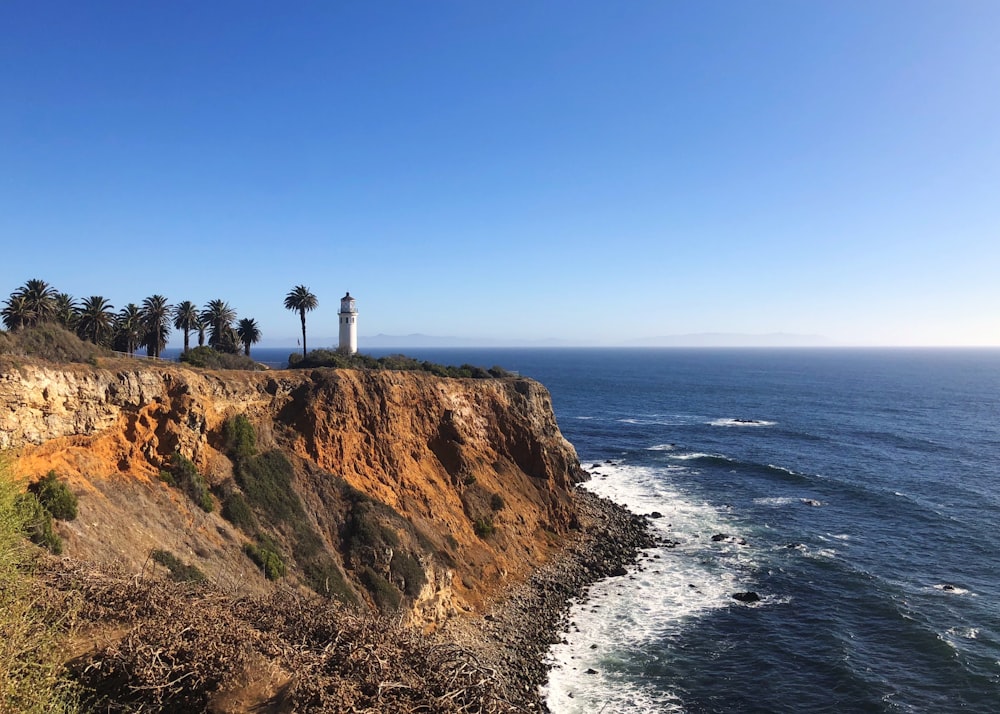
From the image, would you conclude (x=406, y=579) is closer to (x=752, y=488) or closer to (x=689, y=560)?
(x=689, y=560)

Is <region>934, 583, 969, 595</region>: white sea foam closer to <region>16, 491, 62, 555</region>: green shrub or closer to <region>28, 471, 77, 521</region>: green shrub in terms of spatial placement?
<region>16, 491, 62, 555</region>: green shrub

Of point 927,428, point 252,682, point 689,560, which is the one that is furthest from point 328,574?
point 927,428

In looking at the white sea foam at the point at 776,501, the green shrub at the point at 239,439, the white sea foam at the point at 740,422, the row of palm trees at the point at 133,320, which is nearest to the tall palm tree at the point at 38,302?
the row of palm trees at the point at 133,320

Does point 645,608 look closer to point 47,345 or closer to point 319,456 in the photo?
point 319,456

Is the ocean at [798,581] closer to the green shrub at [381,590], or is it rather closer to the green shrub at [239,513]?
the green shrub at [381,590]

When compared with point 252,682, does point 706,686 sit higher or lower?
lower

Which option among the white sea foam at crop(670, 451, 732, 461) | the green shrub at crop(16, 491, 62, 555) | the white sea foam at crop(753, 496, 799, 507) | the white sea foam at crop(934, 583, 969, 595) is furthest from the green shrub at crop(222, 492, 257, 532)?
the white sea foam at crop(670, 451, 732, 461)
